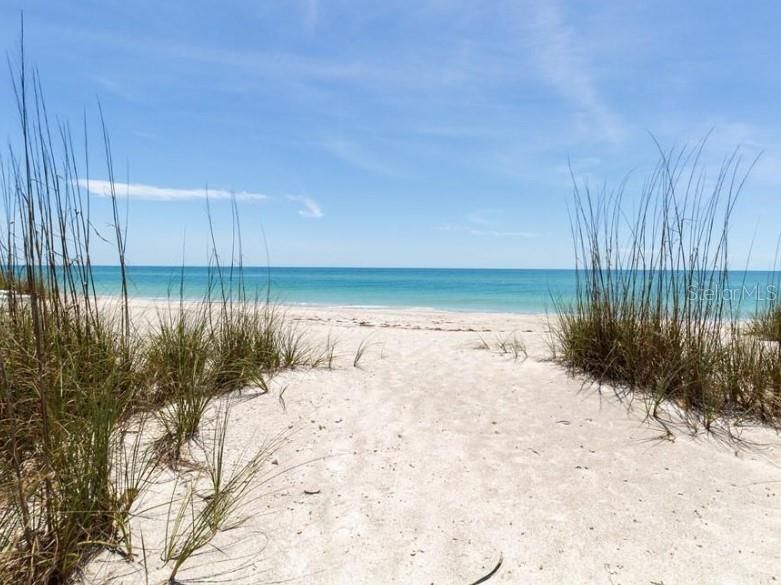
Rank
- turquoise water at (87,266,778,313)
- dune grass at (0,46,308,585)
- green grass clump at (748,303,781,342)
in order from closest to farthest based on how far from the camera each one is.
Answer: dune grass at (0,46,308,585) → green grass clump at (748,303,781,342) → turquoise water at (87,266,778,313)

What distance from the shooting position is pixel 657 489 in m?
2.21

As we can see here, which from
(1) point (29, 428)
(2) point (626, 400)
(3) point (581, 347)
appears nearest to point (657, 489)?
(2) point (626, 400)

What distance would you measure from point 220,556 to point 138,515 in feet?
1.34

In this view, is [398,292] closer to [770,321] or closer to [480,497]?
[770,321]

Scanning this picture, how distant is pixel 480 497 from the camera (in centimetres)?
214

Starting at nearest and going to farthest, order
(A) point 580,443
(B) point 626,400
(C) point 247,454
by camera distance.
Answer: (C) point 247,454 → (A) point 580,443 → (B) point 626,400

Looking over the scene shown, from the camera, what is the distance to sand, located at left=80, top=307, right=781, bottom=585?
1689 mm

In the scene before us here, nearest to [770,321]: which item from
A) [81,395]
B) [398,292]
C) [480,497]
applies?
[480,497]

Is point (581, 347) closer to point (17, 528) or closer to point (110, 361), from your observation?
point (110, 361)

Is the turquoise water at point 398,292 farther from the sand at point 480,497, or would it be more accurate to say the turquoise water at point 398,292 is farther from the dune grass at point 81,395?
the sand at point 480,497

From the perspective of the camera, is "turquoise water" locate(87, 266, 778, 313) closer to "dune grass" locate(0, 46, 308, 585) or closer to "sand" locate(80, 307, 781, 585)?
"dune grass" locate(0, 46, 308, 585)

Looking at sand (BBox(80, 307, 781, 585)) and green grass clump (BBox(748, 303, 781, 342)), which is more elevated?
green grass clump (BBox(748, 303, 781, 342))

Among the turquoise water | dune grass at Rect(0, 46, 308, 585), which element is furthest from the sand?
the turquoise water

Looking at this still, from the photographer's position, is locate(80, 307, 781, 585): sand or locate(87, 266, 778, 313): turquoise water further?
locate(87, 266, 778, 313): turquoise water
